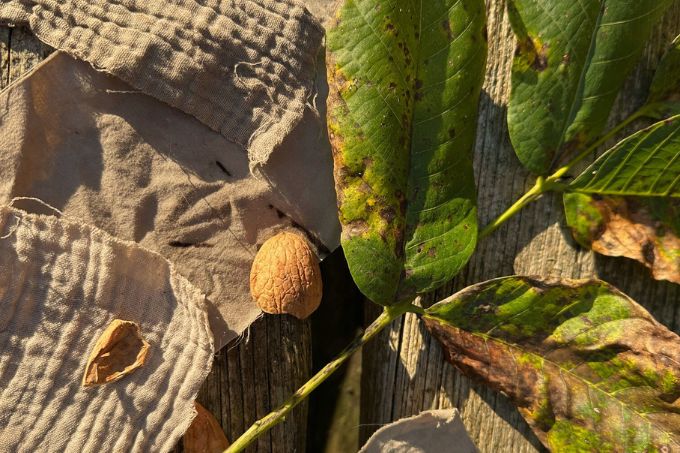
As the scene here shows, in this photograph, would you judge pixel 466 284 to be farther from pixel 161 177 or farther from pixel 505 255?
pixel 161 177

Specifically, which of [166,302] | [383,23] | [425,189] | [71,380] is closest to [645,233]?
[425,189]

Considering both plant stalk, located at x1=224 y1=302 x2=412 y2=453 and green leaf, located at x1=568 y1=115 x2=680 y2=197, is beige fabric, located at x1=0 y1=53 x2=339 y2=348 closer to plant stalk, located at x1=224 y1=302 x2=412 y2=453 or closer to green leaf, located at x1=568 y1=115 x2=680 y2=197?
plant stalk, located at x1=224 y1=302 x2=412 y2=453

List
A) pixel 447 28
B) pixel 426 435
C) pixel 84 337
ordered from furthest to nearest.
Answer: pixel 426 435
pixel 84 337
pixel 447 28

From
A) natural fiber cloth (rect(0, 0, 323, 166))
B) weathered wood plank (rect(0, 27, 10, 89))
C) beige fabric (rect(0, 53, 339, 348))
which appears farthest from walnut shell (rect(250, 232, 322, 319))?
weathered wood plank (rect(0, 27, 10, 89))

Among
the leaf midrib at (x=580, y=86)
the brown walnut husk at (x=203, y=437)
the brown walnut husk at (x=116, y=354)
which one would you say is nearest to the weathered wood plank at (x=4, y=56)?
the brown walnut husk at (x=116, y=354)

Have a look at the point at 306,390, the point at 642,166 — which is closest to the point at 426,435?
the point at 306,390

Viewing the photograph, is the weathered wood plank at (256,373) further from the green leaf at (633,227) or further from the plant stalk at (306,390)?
the green leaf at (633,227)
